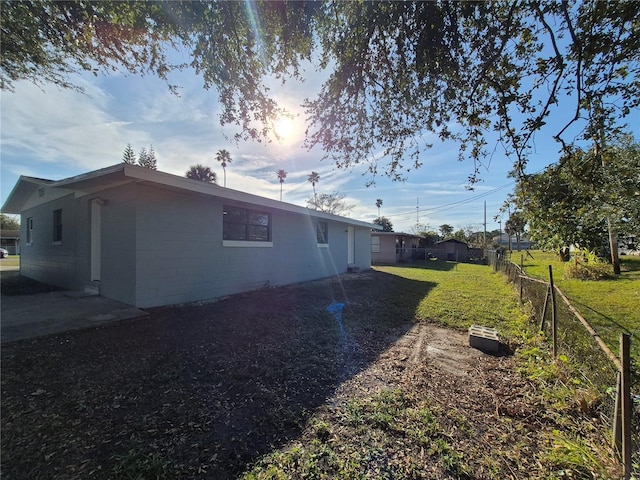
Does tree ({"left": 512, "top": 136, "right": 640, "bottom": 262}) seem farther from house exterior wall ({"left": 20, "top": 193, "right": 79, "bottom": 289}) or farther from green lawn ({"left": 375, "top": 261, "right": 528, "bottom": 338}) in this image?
house exterior wall ({"left": 20, "top": 193, "right": 79, "bottom": 289})

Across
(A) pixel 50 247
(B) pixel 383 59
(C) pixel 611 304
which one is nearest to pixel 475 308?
(C) pixel 611 304

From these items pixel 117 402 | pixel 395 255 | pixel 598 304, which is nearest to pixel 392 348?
pixel 117 402

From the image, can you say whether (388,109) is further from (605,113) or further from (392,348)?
(392,348)

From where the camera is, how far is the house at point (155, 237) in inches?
225

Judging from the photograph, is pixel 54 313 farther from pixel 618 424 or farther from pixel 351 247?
pixel 351 247

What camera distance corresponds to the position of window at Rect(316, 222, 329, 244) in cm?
1200

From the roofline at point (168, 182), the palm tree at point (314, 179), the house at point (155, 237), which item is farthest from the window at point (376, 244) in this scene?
the palm tree at point (314, 179)

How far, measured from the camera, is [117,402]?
103 inches

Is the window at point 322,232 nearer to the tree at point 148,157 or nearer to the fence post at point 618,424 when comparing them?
the fence post at point 618,424

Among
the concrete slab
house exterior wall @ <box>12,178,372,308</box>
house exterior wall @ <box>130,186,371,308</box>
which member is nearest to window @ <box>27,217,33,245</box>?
house exterior wall @ <box>12,178,372,308</box>

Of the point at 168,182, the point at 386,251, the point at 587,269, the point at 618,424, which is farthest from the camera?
the point at 386,251

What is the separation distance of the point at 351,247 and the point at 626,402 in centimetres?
1385

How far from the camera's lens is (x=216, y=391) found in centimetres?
285

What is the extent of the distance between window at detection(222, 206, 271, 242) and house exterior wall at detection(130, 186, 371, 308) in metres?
0.18
